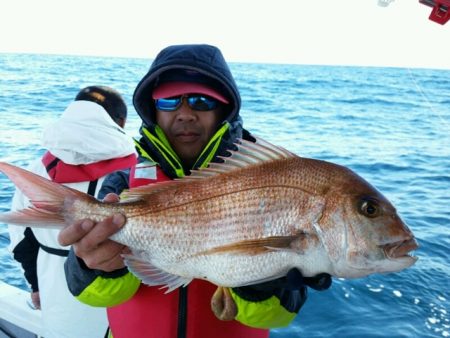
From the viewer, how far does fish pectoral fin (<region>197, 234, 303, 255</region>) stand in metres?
1.68

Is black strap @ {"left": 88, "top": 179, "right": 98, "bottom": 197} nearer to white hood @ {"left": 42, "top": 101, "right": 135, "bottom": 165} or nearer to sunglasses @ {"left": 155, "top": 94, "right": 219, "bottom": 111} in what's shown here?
white hood @ {"left": 42, "top": 101, "right": 135, "bottom": 165}

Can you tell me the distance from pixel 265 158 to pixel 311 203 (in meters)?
0.29

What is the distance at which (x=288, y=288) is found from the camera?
71.0 inches

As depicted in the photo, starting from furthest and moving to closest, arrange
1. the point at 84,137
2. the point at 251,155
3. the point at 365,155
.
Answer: the point at 365,155
the point at 84,137
the point at 251,155

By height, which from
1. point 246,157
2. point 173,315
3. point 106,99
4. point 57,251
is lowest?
point 57,251

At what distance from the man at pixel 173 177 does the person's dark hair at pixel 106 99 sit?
1.13 meters

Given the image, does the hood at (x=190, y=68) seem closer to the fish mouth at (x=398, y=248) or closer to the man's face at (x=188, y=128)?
the man's face at (x=188, y=128)

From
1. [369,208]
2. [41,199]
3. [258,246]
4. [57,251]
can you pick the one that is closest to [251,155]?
[258,246]

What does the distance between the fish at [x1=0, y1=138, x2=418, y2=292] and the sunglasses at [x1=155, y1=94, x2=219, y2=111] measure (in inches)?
23.9

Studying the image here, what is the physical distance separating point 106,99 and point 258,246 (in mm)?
2410

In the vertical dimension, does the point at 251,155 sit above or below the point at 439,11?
below

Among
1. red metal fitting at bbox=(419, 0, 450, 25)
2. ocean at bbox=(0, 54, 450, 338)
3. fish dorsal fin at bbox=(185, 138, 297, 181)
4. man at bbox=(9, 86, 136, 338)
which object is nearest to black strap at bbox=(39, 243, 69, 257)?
man at bbox=(9, 86, 136, 338)

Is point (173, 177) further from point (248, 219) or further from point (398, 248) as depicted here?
point (398, 248)

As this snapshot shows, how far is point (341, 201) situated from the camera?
5.65 feet
